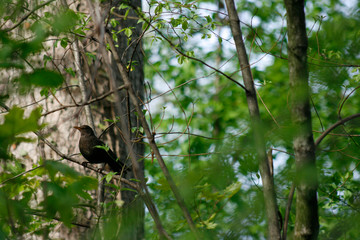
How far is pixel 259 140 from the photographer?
3.83 feet

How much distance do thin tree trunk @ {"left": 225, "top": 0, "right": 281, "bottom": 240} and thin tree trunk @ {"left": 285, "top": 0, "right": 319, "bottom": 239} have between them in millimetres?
136

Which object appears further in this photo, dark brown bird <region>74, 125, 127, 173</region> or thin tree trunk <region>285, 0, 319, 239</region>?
dark brown bird <region>74, 125, 127, 173</region>

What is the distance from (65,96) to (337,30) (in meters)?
2.86

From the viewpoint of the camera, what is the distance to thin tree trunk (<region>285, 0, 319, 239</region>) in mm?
1272

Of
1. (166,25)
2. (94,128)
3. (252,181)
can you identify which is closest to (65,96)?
(94,128)

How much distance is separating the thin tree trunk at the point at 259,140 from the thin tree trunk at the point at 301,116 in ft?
0.44

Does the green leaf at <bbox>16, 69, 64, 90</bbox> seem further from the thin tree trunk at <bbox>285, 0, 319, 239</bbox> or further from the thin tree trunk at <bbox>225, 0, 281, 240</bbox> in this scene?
the thin tree trunk at <bbox>285, 0, 319, 239</bbox>

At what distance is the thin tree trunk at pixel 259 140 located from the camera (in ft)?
3.86

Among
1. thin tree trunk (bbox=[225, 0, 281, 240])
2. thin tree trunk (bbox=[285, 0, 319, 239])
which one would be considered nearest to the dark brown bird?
thin tree trunk (bbox=[225, 0, 281, 240])

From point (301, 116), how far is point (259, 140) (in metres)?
0.23

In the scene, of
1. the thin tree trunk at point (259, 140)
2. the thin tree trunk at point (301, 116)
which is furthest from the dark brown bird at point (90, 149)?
the thin tree trunk at point (301, 116)

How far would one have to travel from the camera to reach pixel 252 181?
1493mm

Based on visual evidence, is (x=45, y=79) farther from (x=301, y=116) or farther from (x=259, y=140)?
(x=301, y=116)

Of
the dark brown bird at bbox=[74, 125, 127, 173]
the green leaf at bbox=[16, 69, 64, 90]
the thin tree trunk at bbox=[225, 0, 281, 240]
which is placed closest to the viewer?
the green leaf at bbox=[16, 69, 64, 90]
